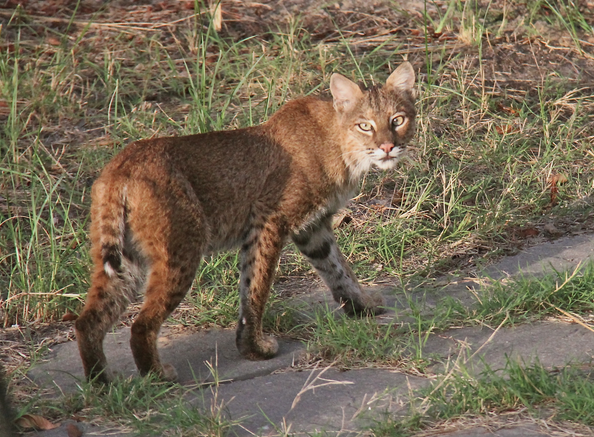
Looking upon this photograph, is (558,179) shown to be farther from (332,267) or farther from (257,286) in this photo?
(257,286)

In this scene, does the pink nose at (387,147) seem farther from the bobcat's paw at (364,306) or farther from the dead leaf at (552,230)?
the dead leaf at (552,230)

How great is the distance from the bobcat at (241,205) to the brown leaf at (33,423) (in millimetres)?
376

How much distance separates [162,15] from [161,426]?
562 cm

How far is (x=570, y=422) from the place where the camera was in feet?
12.0

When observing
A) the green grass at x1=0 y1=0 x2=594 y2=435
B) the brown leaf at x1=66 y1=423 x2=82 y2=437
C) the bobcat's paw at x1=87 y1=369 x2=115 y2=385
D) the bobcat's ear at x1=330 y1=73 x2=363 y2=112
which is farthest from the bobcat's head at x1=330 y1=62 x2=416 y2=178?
the brown leaf at x1=66 y1=423 x2=82 y2=437

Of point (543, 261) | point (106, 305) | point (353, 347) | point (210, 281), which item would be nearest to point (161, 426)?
point (106, 305)

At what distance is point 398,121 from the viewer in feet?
17.0

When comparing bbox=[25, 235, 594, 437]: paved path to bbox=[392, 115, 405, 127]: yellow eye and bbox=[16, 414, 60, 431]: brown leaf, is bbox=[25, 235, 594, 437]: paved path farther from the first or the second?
bbox=[392, 115, 405, 127]: yellow eye

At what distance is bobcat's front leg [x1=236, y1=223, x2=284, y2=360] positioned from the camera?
484cm

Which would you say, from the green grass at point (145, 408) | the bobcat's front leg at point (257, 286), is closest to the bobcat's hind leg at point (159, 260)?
the green grass at point (145, 408)

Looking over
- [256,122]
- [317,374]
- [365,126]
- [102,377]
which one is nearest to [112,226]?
[102,377]

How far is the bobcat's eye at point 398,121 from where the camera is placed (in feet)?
17.0

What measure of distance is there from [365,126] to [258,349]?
4.65 feet

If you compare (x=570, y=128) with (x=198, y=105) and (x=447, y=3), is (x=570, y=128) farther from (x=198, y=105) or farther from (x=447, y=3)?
(x=198, y=105)
